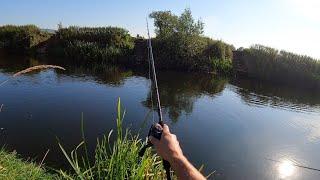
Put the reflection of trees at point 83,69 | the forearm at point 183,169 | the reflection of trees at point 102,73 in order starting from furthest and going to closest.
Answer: the reflection of trees at point 83,69
the reflection of trees at point 102,73
the forearm at point 183,169

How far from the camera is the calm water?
381 inches

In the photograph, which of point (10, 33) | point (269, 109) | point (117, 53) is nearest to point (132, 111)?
point (269, 109)

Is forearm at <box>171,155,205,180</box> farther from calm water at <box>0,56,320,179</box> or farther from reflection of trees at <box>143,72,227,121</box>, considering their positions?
reflection of trees at <box>143,72,227,121</box>

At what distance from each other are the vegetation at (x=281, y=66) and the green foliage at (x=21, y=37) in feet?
52.8

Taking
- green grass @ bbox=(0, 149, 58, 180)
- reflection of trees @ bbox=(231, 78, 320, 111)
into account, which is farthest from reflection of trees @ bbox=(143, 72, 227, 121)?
green grass @ bbox=(0, 149, 58, 180)

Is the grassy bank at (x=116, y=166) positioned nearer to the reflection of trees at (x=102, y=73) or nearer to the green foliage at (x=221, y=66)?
the reflection of trees at (x=102, y=73)

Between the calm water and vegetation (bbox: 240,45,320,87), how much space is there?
12.5 feet

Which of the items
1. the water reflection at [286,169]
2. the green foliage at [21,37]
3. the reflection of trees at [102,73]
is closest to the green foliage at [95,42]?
the green foliage at [21,37]

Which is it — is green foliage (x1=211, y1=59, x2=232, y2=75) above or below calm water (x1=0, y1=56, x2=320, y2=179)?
above

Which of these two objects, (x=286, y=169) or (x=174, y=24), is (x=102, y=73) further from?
(x=286, y=169)

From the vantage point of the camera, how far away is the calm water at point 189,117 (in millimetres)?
9680

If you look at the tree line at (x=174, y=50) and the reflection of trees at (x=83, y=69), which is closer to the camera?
the reflection of trees at (x=83, y=69)

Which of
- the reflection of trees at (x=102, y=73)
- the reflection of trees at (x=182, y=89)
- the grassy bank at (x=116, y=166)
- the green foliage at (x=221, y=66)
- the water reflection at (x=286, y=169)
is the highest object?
the grassy bank at (x=116, y=166)

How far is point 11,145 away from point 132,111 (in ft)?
16.7
